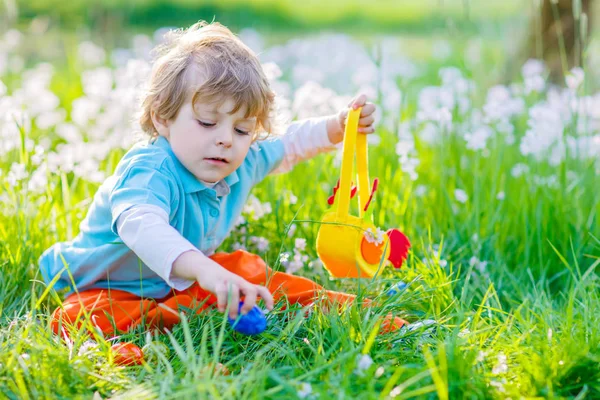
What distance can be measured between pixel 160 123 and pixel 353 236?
0.75 metres

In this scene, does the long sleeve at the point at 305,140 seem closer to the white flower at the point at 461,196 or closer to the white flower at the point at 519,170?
the white flower at the point at 461,196

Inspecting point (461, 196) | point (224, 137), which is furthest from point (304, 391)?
point (461, 196)

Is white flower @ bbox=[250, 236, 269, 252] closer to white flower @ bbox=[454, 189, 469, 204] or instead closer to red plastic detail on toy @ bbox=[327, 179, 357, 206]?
red plastic detail on toy @ bbox=[327, 179, 357, 206]

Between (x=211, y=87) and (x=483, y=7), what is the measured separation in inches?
295

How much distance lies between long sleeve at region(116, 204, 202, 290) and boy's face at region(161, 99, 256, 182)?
28 centimetres

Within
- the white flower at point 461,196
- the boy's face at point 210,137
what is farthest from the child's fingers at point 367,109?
the white flower at point 461,196

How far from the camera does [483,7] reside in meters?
9.16

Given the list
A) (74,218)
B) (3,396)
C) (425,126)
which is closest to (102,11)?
(425,126)

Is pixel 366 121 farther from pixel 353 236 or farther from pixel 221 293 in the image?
pixel 221 293

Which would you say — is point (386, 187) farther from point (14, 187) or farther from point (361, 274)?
point (14, 187)

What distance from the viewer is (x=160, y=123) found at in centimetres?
255

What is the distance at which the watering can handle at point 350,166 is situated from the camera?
2.53 metres

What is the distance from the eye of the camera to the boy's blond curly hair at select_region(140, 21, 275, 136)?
7.86 feet

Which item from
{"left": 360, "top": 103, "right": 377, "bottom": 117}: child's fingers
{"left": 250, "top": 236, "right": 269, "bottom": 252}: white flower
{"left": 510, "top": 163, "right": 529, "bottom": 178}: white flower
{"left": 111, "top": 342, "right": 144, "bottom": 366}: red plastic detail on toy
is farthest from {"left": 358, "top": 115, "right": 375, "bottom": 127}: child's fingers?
{"left": 510, "top": 163, "right": 529, "bottom": 178}: white flower
